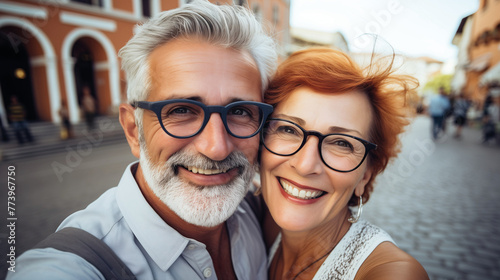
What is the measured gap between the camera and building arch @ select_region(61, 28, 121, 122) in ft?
24.8

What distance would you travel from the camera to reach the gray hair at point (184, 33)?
1267 mm

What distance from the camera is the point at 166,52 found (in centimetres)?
126

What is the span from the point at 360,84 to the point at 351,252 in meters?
0.95

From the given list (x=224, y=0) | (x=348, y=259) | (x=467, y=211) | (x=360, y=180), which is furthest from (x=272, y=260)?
(x=467, y=211)

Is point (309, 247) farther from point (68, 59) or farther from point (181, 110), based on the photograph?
point (68, 59)

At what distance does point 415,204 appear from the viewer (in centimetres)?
444

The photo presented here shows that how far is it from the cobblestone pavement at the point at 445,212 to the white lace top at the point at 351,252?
697 millimetres

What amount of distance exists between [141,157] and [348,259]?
4.29 ft

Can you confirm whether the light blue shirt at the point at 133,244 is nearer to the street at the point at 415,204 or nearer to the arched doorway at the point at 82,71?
the street at the point at 415,204

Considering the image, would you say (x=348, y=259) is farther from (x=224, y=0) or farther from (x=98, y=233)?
(x=224, y=0)

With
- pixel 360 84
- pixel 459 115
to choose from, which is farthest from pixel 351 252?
pixel 459 115

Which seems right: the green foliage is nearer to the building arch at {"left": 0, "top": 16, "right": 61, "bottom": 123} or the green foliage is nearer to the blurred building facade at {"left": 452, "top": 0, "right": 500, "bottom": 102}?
the blurred building facade at {"left": 452, "top": 0, "right": 500, "bottom": 102}

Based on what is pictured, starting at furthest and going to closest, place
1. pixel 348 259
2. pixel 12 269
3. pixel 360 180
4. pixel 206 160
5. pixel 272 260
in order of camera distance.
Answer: pixel 272 260
pixel 360 180
pixel 348 259
pixel 206 160
pixel 12 269

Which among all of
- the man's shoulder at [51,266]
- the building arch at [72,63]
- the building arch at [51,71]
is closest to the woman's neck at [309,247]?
the man's shoulder at [51,266]
